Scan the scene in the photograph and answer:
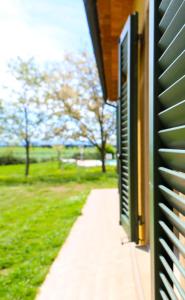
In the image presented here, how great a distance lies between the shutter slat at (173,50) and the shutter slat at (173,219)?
15.7 inches

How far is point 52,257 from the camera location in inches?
119

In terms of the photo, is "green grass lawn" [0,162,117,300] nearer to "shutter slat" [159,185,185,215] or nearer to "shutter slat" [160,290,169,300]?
"shutter slat" [160,290,169,300]

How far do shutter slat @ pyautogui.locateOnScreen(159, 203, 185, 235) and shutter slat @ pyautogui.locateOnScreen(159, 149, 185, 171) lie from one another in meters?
0.12

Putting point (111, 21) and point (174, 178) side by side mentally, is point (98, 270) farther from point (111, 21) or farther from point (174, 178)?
point (111, 21)

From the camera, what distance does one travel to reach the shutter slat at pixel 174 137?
0.69 metres

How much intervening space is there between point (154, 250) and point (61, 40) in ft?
42.5

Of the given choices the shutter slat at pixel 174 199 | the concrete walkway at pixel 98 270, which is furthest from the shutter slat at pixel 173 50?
the concrete walkway at pixel 98 270

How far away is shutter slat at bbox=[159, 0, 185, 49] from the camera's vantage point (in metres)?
0.69

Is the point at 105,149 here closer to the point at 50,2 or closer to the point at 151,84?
the point at 50,2

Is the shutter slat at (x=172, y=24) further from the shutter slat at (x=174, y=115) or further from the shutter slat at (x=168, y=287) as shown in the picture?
the shutter slat at (x=168, y=287)

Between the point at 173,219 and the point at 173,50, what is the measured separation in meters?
0.43

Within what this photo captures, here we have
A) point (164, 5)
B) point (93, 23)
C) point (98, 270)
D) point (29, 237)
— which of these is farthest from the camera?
point (29, 237)

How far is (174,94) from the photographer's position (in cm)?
75

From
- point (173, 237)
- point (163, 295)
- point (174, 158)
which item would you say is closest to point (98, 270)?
point (163, 295)
